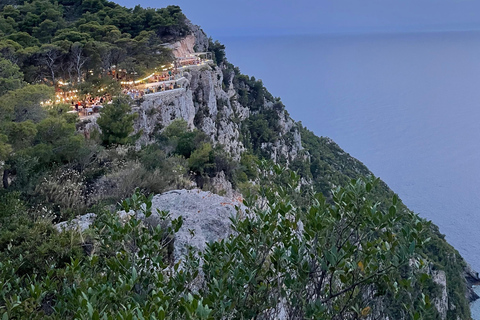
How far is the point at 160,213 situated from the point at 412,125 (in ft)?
306

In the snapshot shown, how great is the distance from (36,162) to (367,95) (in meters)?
118

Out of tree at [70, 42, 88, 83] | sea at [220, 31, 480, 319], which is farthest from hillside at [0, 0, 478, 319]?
sea at [220, 31, 480, 319]

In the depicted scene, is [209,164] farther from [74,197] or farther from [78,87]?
[78,87]

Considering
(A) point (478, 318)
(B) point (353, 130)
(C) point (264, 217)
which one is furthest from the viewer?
(B) point (353, 130)

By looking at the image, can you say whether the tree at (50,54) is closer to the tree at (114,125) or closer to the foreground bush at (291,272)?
the tree at (114,125)

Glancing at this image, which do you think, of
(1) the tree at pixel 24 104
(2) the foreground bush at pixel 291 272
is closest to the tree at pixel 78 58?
(1) the tree at pixel 24 104

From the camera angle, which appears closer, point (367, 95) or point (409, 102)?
point (409, 102)

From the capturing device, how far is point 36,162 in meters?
9.29

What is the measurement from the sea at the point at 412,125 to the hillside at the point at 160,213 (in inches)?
162

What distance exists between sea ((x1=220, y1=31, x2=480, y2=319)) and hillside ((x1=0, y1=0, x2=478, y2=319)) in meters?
4.12

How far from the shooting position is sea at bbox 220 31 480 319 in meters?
47.5

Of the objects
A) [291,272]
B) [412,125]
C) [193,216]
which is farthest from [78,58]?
[412,125]

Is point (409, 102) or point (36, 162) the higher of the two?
point (36, 162)

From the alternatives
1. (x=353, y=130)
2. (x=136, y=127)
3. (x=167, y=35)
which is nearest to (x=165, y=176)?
(x=136, y=127)
